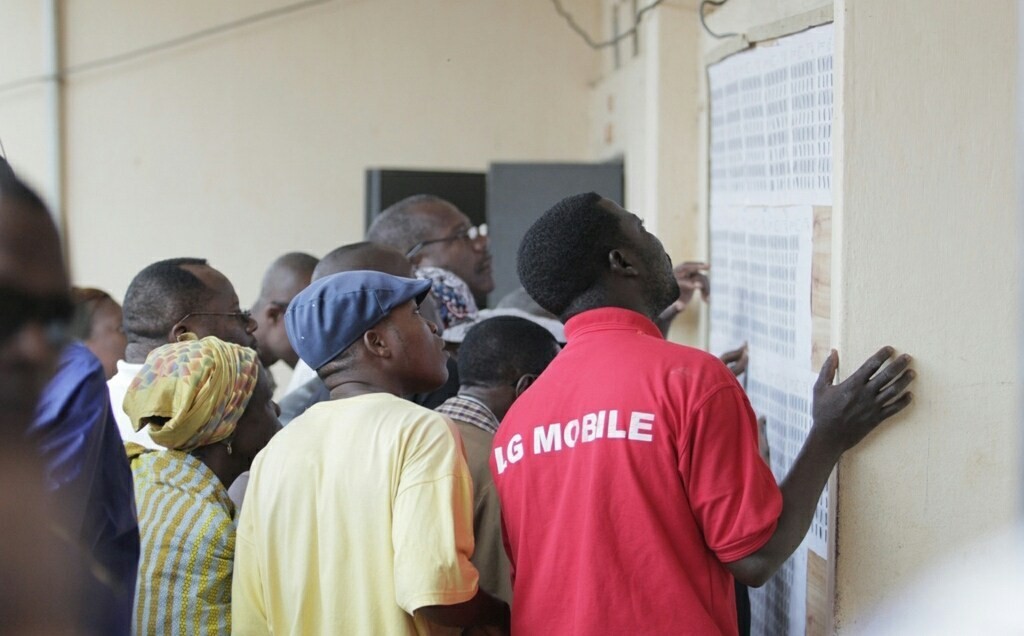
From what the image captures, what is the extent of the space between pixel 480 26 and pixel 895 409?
502 cm

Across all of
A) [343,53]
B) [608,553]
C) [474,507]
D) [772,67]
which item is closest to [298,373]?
[474,507]

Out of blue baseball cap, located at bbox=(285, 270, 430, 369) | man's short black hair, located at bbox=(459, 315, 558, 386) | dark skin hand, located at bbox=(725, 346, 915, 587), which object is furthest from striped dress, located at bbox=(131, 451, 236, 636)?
dark skin hand, located at bbox=(725, 346, 915, 587)

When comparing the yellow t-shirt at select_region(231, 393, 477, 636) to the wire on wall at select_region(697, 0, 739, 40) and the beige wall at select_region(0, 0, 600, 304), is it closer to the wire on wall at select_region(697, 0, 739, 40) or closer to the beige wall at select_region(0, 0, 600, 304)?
the wire on wall at select_region(697, 0, 739, 40)

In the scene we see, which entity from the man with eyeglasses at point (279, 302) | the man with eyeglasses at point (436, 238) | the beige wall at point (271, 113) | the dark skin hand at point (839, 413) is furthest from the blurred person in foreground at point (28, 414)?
the beige wall at point (271, 113)

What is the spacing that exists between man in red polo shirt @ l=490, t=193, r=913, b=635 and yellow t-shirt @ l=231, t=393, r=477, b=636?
15cm

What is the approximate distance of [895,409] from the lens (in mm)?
2195

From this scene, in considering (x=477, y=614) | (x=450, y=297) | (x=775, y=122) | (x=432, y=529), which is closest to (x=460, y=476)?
(x=432, y=529)

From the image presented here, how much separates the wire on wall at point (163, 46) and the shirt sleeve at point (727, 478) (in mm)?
5357

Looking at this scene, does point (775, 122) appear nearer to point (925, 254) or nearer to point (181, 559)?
point (925, 254)

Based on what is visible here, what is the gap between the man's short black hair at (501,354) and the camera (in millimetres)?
2607

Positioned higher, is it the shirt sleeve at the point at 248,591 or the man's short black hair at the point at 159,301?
the man's short black hair at the point at 159,301

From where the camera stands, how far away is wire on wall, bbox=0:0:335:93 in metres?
6.31

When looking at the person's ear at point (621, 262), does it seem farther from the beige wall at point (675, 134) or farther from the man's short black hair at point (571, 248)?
the beige wall at point (675, 134)

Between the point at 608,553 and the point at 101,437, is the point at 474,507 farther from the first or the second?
the point at 101,437
